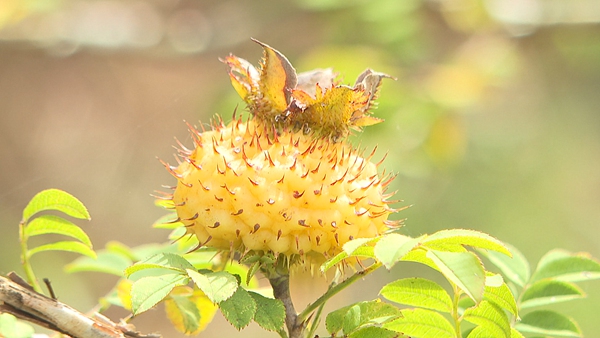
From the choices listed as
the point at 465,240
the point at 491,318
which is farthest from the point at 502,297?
the point at 465,240

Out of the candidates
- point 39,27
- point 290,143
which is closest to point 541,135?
point 39,27

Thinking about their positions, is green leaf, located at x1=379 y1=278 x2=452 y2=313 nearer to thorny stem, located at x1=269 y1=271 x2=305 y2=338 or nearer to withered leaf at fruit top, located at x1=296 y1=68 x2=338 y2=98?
thorny stem, located at x1=269 y1=271 x2=305 y2=338

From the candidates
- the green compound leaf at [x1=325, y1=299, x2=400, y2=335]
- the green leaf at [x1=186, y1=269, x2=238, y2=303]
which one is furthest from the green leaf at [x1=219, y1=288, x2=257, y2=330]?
the green compound leaf at [x1=325, y1=299, x2=400, y2=335]

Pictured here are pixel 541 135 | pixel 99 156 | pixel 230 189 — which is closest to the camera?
pixel 230 189

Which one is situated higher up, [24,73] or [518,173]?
[24,73]

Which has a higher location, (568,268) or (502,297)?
(568,268)

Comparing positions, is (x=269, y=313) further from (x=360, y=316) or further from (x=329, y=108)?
(x=329, y=108)

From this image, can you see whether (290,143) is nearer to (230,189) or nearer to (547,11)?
(230,189)
